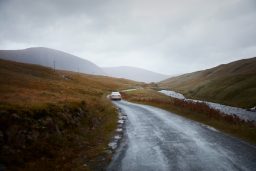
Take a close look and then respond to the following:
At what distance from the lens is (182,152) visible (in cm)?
1311

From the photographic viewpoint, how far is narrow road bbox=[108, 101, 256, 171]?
430 inches

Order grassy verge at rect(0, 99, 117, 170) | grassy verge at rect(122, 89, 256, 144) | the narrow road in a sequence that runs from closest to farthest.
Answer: the narrow road < grassy verge at rect(0, 99, 117, 170) < grassy verge at rect(122, 89, 256, 144)

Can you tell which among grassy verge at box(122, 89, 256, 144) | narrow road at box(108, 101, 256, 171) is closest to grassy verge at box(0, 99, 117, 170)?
narrow road at box(108, 101, 256, 171)

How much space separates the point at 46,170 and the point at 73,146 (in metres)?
3.72

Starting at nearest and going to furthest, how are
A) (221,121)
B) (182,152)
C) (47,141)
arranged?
1. (182,152)
2. (47,141)
3. (221,121)

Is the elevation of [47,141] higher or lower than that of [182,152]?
higher

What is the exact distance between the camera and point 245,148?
45.4 feet

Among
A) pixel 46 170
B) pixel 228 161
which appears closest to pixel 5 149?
pixel 46 170

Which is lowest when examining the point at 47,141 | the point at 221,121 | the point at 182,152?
the point at 182,152

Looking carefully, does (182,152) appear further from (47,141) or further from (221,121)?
(221,121)

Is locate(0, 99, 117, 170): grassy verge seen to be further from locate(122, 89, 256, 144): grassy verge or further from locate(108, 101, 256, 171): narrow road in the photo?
locate(122, 89, 256, 144): grassy verge

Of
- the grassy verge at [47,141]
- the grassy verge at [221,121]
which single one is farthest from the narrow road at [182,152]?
the grassy verge at [47,141]

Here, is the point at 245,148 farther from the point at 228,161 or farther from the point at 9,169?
the point at 9,169

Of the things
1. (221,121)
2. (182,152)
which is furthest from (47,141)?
(221,121)
